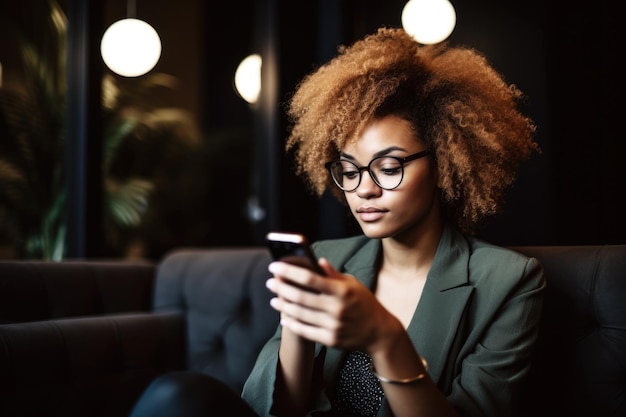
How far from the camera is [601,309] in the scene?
1502mm

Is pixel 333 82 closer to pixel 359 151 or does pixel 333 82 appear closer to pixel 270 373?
pixel 359 151

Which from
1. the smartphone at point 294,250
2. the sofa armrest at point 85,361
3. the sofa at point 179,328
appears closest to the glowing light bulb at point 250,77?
the sofa at point 179,328

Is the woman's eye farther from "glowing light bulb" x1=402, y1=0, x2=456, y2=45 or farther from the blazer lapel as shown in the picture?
"glowing light bulb" x1=402, y1=0, x2=456, y2=45

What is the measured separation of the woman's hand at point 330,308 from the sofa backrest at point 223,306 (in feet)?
3.42

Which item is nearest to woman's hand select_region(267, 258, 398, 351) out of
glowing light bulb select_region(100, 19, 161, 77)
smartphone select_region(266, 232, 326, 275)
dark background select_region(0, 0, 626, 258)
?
smartphone select_region(266, 232, 326, 275)

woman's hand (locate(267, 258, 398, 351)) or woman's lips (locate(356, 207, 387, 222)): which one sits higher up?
woman's lips (locate(356, 207, 387, 222))

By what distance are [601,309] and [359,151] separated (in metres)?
0.70

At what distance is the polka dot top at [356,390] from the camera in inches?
54.8

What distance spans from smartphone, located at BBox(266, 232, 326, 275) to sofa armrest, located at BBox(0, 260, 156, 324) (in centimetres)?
105

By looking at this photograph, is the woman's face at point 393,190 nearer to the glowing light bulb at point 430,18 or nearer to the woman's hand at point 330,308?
the woman's hand at point 330,308

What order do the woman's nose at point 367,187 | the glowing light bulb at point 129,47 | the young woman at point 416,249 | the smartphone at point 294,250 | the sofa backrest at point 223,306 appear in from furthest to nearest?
1. the glowing light bulb at point 129,47
2. the sofa backrest at point 223,306
3. the woman's nose at point 367,187
4. the young woman at point 416,249
5. the smartphone at point 294,250

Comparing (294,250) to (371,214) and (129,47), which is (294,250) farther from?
(129,47)

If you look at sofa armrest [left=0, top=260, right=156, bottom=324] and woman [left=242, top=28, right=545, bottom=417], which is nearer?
woman [left=242, top=28, right=545, bottom=417]

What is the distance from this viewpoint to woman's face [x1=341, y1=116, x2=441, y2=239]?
4.56 feet
